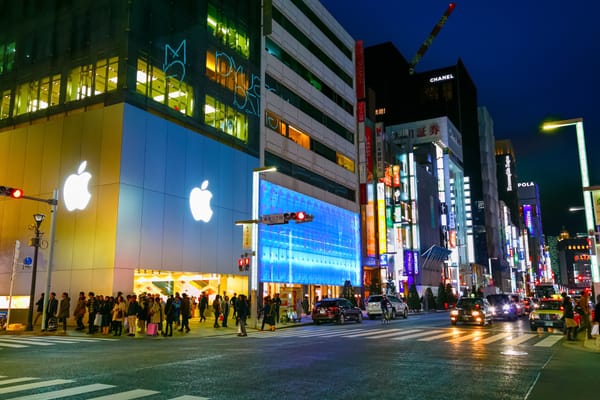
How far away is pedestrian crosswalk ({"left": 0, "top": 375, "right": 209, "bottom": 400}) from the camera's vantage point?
318 inches

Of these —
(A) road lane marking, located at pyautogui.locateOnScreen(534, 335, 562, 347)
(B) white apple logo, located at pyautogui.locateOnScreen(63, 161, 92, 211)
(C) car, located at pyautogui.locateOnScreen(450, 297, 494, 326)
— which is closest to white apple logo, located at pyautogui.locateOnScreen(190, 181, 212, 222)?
(B) white apple logo, located at pyautogui.locateOnScreen(63, 161, 92, 211)

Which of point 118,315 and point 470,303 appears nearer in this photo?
point 118,315

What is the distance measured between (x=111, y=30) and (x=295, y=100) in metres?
20.6

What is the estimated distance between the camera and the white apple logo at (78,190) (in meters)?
28.7

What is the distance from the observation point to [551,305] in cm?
2536

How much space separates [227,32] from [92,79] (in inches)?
462

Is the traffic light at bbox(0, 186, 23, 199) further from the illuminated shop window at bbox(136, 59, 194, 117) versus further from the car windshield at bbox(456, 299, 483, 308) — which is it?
the car windshield at bbox(456, 299, 483, 308)

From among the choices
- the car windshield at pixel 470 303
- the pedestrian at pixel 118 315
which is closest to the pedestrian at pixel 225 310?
the pedestrian at pixel 118 315

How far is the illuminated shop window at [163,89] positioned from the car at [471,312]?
20476 millimetres

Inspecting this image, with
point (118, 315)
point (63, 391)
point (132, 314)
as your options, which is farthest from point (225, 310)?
point (63, 391)

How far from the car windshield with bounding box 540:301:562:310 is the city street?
867 cm

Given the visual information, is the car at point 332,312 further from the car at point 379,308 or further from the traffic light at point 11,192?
the traffic light at point 11,192

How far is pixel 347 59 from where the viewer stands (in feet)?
200

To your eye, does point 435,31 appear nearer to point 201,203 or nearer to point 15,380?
point 201,203
